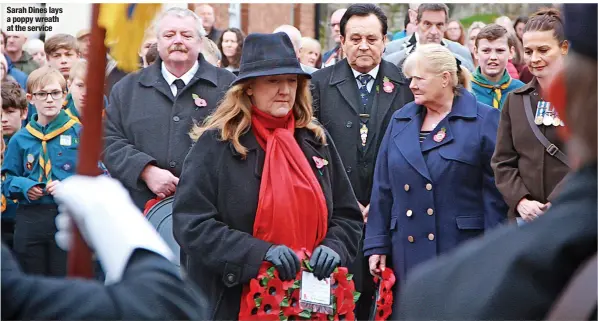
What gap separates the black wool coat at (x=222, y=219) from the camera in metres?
5.02

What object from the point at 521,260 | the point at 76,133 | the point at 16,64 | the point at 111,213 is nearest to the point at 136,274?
the point at 111,213

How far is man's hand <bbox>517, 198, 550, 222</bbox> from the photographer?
5.59 metres

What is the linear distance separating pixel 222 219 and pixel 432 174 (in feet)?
4.13

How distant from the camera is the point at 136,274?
2385mm

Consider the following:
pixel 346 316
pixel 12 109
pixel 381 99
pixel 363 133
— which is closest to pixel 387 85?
pixel 381 99

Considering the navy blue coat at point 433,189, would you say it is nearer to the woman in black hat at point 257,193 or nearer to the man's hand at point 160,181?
the woman in black hat at point 257,193

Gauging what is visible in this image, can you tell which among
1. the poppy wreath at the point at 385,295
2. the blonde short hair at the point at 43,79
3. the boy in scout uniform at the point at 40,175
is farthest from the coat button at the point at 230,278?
the blonde short hair at the point at 43,79

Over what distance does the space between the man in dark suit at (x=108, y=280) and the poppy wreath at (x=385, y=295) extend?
3.28 meters

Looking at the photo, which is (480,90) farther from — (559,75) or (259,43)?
(559,75)

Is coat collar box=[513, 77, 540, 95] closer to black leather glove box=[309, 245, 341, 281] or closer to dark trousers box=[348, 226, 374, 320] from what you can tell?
dark trousers box=[348, 226, 374, 320]

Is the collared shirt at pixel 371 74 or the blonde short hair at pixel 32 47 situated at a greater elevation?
the collared shirt at pixel 371 74

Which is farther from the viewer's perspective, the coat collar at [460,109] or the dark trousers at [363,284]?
the dark trousers at [363,284]

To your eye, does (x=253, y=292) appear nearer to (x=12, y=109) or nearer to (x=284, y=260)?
(x=284, y=260)

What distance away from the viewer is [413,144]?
582 centimetres
